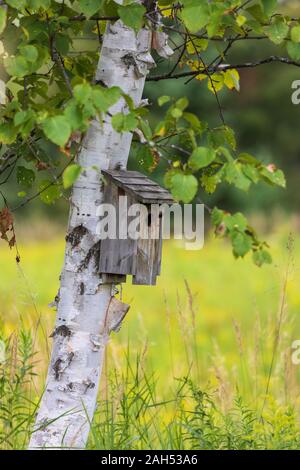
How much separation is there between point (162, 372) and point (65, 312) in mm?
5277

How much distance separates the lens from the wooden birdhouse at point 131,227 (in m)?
3.12

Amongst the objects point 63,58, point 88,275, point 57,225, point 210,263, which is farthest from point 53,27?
point 57,225

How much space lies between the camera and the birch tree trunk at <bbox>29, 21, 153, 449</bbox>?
124 inches

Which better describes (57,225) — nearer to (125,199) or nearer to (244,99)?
(244,99)

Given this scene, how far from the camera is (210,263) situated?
14.0 m

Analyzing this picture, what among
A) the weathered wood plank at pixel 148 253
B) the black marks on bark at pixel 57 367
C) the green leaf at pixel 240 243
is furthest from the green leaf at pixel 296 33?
the black marks on bark at pixel 57 367

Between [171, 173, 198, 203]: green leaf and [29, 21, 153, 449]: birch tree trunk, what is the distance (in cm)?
67

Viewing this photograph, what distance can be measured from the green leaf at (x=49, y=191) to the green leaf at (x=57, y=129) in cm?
88

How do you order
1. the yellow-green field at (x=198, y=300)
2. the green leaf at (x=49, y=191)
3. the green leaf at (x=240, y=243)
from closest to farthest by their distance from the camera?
the green leaf at (x=240, y=243), the green leaf at (x=49, y=191), the yellow-green field at (x=198, y=300)

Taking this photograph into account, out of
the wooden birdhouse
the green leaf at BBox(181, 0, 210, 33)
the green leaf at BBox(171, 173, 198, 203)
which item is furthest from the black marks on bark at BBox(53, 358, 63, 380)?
the green leaf at BBox(181, 0, 210, 33)

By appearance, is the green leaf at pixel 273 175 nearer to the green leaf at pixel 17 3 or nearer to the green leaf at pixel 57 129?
the green leaf at pixel 57 129

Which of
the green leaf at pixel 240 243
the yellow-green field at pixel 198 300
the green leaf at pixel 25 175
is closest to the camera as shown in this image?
the green leaf at pixel 240 243

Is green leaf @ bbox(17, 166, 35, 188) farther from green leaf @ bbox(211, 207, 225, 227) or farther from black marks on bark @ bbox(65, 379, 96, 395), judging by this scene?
green leaf @ bbox(211, 207, 225, 227)

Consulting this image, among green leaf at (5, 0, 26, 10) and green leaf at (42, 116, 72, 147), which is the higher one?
green leaf at (5, 0, 26, 10)
